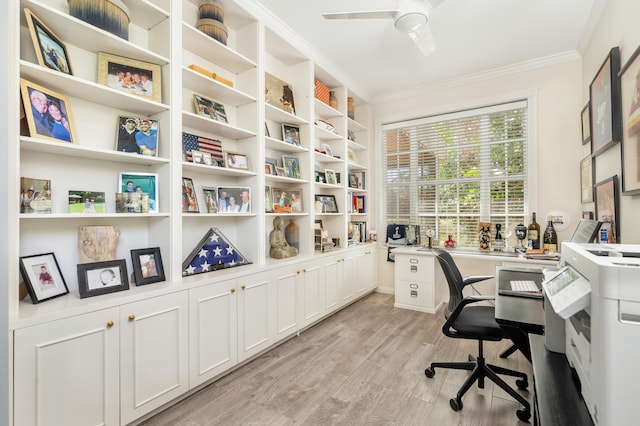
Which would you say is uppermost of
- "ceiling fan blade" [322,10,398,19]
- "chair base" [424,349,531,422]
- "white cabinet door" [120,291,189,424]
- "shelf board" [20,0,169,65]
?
"ceiling fan blade" [322,10,398,19]

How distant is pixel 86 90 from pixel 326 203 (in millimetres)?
2454

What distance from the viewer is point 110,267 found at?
5.57 feet

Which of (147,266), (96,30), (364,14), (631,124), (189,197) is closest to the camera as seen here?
(96,30)

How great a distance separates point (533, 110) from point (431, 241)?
72.9 inches

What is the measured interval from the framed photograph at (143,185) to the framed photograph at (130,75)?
0.49 metres

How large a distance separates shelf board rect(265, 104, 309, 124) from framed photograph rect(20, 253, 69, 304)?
6.22 feet

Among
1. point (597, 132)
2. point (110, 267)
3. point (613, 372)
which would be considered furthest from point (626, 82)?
point (110, 267)

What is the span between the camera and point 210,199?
2.36 m

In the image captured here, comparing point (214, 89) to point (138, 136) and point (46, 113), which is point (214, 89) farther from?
point (46, 113)

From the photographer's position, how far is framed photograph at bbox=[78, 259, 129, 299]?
157 centimetres

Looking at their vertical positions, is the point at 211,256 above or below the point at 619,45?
below

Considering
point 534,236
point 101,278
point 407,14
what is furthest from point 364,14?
point 534,236

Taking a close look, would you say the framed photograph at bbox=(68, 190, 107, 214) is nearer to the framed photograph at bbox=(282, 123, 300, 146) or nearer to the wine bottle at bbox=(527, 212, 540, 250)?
the framed photograph at bbox=(282, 123, 300, 146)

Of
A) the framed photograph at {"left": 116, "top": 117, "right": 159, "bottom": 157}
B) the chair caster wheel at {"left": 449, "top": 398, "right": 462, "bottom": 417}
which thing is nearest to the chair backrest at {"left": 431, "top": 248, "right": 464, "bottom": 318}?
the chair caster wheel at {"left": 449, "top": 398, "right": 462, "bottom": 417}
